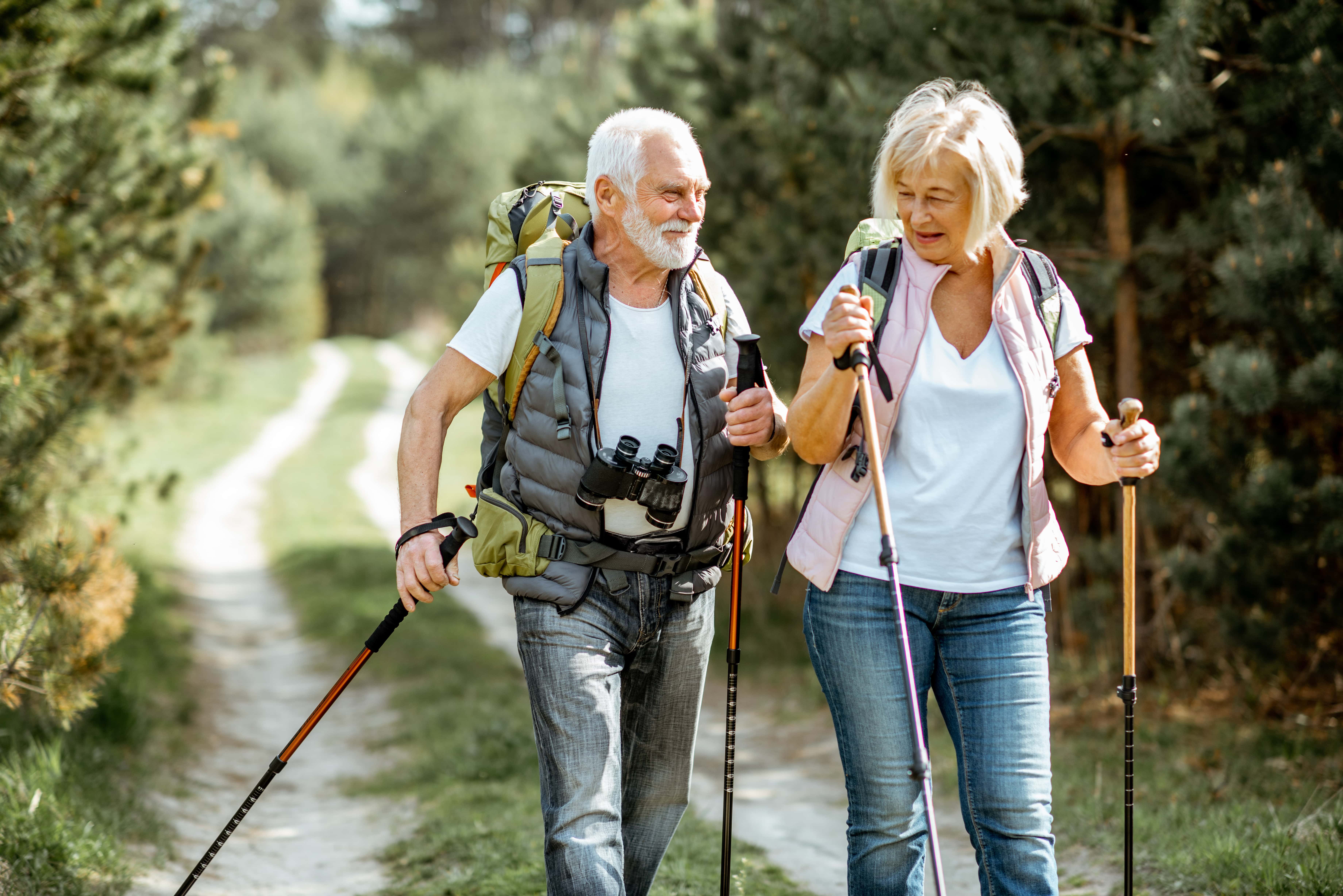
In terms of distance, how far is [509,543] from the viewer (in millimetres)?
3029

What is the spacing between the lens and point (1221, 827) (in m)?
4.50

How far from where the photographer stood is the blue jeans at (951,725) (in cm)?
274

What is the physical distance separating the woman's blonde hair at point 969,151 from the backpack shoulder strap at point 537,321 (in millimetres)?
785

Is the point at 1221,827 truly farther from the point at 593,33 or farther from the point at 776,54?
the point at 593,33

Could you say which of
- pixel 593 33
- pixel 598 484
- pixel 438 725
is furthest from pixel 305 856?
pixel 593 33

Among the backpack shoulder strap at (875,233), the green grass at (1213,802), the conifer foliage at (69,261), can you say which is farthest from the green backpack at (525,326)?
the green grass at (1213,802)

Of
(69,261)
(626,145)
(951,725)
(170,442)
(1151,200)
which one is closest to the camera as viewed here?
(951,725)

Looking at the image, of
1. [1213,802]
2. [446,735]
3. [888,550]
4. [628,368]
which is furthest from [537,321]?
[446,735]

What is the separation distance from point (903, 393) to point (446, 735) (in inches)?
184

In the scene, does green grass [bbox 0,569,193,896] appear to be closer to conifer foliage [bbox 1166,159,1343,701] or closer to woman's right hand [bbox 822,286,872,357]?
woman's right hand [bbox 822,286,872,357]

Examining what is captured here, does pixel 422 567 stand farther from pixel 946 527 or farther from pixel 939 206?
pixel 939 206

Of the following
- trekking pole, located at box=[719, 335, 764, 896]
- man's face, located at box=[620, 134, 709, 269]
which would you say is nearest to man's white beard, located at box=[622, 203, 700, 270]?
man's face, located at box=[620, 134, 709, 269]

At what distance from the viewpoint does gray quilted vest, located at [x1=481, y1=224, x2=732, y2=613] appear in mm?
3016

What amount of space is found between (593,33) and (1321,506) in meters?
35.8
